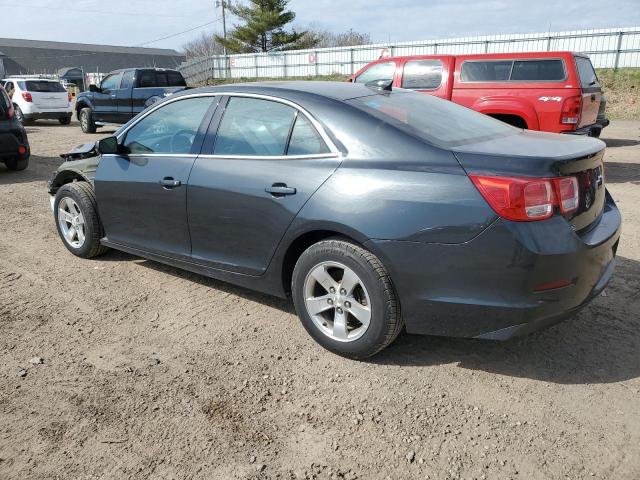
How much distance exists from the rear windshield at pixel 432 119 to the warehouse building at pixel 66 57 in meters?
60.6

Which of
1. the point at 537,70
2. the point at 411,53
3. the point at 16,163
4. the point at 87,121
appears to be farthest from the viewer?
the point at 411,53

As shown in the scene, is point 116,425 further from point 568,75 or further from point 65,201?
point 568,75

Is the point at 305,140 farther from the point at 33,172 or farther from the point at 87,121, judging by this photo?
the point at 87,121

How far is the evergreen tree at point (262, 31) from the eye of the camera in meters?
45.5

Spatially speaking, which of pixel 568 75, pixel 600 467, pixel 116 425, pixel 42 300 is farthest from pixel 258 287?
pixel 568 75

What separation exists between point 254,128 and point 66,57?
74300 millimetres

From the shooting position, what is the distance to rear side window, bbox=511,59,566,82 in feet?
29.3

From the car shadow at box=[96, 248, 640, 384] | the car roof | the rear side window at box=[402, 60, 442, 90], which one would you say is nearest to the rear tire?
the rear side window at box=[402, 60, 442, 90]

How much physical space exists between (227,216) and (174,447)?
155cm

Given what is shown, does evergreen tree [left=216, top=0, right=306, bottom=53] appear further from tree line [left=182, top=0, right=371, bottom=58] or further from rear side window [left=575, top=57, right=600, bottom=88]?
rear side window [left=575, top=57, right=600, bottom=88]

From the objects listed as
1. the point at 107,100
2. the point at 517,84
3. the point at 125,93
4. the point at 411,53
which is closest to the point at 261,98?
the point at 517,84

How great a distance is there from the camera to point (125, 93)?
14539 millimetres

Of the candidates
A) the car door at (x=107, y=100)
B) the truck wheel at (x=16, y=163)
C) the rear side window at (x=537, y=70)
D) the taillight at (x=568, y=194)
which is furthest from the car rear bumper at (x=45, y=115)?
the taillight at (x=568, y=194)

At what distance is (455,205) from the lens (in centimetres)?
272
